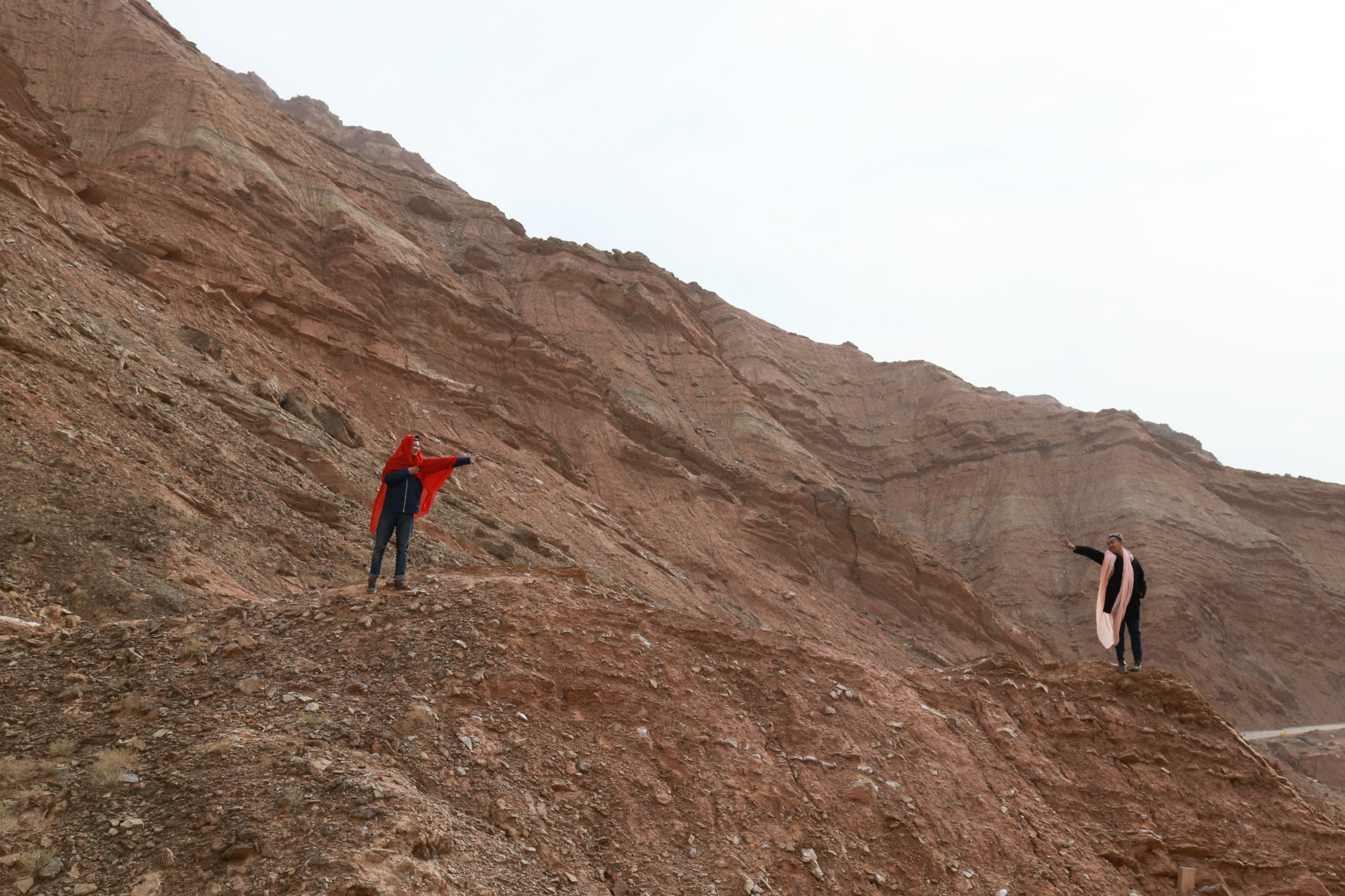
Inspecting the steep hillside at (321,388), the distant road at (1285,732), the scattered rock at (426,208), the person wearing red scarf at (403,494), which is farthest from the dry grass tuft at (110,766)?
the scattered rock at (426,208)

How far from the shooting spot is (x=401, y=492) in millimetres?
7504

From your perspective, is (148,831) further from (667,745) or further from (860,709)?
(860,709)

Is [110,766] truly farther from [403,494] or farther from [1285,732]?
[1285,732]

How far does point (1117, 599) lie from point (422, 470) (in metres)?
6.95

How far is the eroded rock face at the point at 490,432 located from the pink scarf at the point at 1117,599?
885 centimetres

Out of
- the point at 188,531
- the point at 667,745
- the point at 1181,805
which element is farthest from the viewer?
the point at 188,531

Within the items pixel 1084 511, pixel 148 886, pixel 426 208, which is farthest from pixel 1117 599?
pixel 426 208

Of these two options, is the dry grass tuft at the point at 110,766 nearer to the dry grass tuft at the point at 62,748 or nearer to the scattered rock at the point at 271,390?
the dry grass tuft at the point at 62,748

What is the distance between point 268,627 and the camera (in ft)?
20.4

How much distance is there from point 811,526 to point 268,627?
26349mm

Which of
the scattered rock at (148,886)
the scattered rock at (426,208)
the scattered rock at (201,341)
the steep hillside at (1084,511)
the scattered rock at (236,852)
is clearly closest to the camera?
the scattered rock at (148,886)

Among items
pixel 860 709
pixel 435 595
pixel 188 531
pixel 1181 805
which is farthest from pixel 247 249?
pixel 1181 805

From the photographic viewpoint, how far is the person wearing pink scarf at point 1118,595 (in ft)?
28.1

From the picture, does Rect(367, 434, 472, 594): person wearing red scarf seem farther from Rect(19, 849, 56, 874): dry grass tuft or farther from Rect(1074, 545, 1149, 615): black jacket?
Rect(1074, 545, 1149, 615): black jacket
